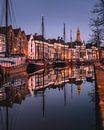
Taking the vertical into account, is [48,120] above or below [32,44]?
below

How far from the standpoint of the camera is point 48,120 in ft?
60.0

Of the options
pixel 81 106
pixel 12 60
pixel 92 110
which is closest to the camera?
pixel 92 110

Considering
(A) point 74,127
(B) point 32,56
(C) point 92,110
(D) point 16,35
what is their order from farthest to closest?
(B) point 32,56 < (D) point 16,35 < (C) point 92,110 < (A) point 74,127

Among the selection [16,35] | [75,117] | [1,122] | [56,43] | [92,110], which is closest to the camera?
[1,122]

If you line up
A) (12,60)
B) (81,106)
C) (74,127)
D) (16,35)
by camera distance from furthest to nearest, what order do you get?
(16,35) → (12,60) → (81,106) → (74,127)

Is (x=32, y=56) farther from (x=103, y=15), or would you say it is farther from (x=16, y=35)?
(x=103, y=15)

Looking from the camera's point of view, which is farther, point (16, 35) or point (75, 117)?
point (16, 35)

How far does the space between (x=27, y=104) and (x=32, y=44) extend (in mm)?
122584

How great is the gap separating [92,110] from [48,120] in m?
4.12

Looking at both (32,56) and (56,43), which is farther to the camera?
(56,43)

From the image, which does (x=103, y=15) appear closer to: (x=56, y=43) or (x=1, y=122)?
(x=1, y=122)

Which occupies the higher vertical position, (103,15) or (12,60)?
(103,15)

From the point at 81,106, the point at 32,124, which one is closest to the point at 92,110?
the point at 81,106

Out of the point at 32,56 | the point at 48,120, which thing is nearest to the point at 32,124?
the point at 48,120
